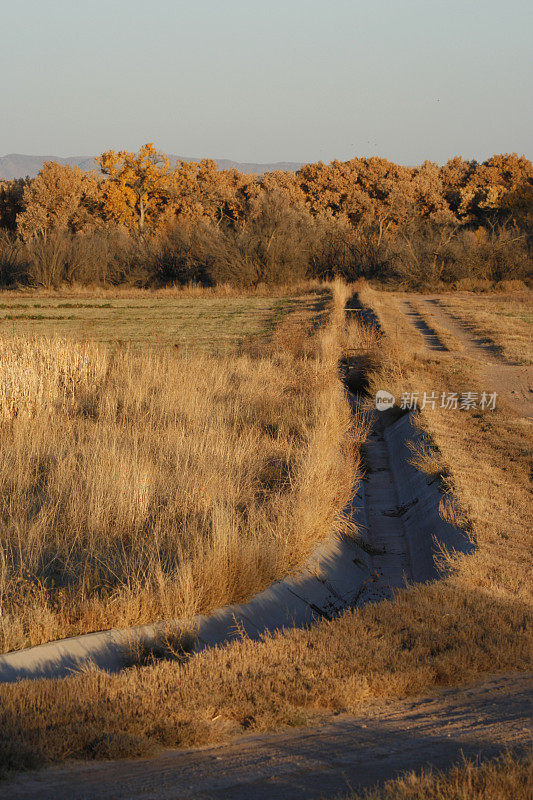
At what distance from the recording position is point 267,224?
4431cm

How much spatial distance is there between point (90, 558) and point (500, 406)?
27.4ft

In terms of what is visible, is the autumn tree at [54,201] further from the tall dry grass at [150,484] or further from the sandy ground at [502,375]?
the tall dry grass at [150,484]

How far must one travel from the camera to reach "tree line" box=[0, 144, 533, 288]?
4194 centimetres

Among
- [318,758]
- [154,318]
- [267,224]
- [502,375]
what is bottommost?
[318,758]

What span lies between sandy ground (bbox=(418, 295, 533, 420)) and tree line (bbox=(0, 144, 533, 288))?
1979cm

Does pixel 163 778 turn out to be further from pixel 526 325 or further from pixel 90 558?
pixel 526 325

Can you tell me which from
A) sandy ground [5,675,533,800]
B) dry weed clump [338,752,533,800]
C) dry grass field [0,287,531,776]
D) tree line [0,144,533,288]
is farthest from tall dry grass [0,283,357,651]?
tree line [0,144,533,288]

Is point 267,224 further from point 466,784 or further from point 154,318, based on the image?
point 466,784

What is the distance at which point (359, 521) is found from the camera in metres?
9.41

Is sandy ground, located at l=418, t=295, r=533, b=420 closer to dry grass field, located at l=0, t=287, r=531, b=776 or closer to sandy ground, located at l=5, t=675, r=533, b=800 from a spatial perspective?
dry grass field, located at l=0, t=287, r=531, b=776

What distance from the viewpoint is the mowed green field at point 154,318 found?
2397 cm

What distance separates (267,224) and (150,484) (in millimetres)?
37934

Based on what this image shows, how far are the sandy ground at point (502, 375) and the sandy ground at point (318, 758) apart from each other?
8622mm

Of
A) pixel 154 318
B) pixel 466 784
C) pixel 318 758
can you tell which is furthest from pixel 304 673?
pixel 154 318
